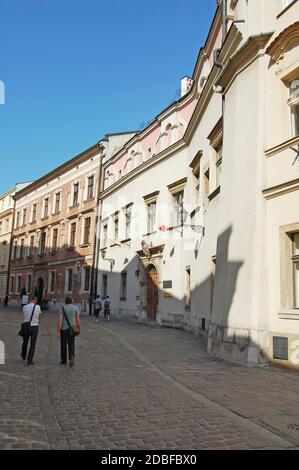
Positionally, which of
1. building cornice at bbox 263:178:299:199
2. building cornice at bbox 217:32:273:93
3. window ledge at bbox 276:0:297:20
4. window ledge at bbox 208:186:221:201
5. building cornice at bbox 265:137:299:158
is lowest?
building cornice at bbox 263:178:299:199

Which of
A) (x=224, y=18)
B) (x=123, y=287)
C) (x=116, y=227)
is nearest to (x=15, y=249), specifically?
(x=116, y=227)

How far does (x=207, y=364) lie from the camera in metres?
10.2

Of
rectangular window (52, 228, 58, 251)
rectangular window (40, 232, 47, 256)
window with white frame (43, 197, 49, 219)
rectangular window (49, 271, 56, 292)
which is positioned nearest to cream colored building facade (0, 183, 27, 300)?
window with white frame (43, 197, 49, 219)

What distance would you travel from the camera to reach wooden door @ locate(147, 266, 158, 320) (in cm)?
2281

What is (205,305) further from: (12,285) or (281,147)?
(12,285)

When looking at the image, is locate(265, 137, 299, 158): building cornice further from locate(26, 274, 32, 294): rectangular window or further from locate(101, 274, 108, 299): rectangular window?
locate(26, 274, 32, 294): rectangular window

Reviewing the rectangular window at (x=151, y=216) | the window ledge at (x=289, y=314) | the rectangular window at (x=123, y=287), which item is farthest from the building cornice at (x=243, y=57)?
the rectangular window at (x=123, y=287)

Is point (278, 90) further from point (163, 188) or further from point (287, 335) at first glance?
point (163, 188)

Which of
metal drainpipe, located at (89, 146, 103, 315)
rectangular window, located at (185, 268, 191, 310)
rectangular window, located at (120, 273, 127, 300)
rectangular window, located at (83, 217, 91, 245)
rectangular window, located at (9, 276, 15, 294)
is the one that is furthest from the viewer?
rectangular window, located at (9, 276, 15, 294)

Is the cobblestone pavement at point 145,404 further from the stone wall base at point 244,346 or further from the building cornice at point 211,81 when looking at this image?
the building cornice at point 211,81

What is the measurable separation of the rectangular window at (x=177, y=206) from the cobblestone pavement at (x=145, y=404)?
10211mm

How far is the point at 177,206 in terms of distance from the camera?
21.4 m

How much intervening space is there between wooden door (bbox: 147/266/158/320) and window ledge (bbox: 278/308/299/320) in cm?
1317

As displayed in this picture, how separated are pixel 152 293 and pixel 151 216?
171 inches
